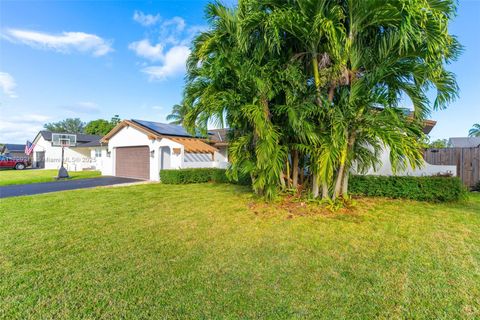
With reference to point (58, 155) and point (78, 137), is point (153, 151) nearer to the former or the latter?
point (58, 155)

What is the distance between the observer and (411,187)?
1012 centimetres

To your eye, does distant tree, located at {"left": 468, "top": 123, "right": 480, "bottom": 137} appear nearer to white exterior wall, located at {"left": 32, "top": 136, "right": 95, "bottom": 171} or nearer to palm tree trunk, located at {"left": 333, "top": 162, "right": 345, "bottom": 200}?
palm tree trunk, located at {"left": 333, "top": 162, "right": 345, "bottom": 200}

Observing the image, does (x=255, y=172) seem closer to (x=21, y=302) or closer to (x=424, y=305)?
(x=424, y=305)

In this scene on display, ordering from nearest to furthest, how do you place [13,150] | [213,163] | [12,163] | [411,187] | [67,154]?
1. [411,187]
2. [213,163]
3. [12,163]
4. [67,154]
5. [13,150]

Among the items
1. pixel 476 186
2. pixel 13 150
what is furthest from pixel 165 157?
pixel 13 150

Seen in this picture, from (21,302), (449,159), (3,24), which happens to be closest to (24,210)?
(21,302)

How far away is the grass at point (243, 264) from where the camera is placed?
3.49 meters

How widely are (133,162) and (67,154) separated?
23.2 metres

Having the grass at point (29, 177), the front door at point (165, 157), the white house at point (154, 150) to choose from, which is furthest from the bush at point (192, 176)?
the grass at point (29, 177)

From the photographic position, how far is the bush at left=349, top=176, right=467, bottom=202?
9.65 metres

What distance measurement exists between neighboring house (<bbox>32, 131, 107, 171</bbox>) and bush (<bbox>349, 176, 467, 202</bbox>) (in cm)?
3221

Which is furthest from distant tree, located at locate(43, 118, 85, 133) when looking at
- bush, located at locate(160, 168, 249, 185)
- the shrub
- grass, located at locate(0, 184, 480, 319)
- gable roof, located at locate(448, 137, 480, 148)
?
gable roof, located at locate(448, 137, 480, 148)

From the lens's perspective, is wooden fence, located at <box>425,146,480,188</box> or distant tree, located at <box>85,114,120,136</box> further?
distant tree, located at <box>85,114,120,136</box>

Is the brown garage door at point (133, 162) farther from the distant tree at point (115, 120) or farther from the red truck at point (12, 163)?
the distant tree at point (115, 120)
